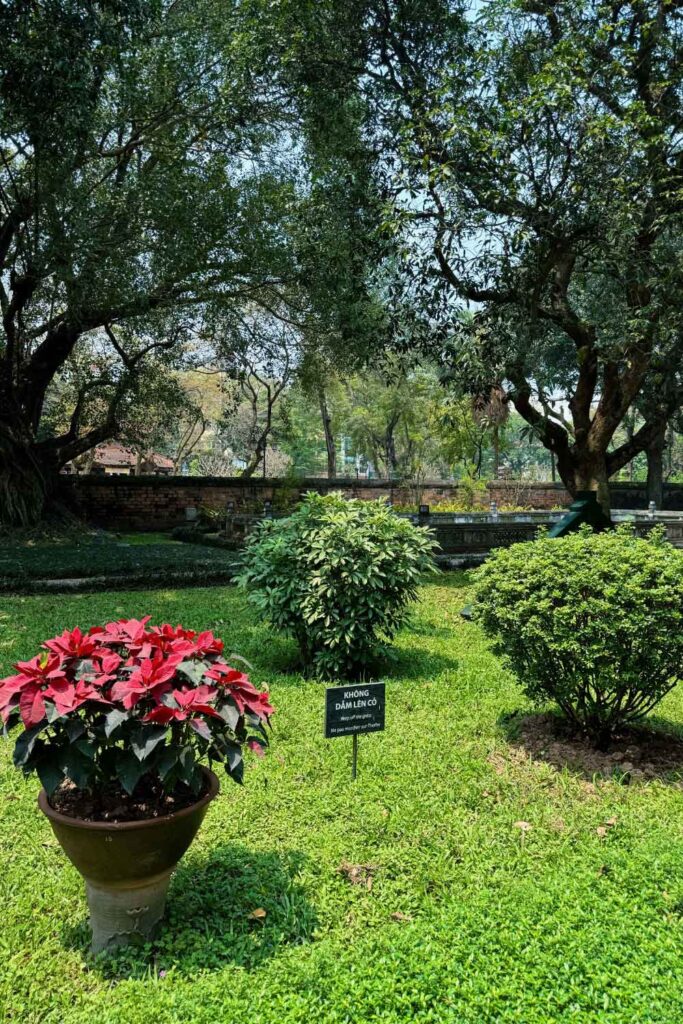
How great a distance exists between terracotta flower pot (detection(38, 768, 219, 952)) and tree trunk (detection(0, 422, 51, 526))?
1242 centimetres

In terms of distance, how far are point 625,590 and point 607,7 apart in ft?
24.2

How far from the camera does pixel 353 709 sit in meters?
3.12

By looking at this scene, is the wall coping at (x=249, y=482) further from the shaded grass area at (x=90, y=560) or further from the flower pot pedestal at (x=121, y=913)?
the flower pot pedestal at (x=121, y=913)

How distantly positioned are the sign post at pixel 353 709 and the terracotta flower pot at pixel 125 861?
0.91m

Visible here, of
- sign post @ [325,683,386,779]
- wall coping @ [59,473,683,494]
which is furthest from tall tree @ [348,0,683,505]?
wall coping @ [59,473,683,494]

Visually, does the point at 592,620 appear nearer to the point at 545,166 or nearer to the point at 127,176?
the point at 545,166

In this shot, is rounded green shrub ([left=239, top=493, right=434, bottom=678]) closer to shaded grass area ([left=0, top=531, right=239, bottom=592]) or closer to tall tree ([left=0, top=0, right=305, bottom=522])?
shaded grass area ([left=0, top=531, right=239, bottom=592])

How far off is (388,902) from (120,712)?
1.26m

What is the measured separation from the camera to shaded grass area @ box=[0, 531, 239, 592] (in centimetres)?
919

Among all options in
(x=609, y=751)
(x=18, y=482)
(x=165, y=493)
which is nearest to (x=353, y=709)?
(x=609, y=751)

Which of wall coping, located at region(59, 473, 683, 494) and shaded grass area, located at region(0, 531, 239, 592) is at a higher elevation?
wall coping, located at region(59, 473, 683, 494)

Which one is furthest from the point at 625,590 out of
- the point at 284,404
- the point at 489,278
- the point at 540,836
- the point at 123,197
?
the point at 284,404

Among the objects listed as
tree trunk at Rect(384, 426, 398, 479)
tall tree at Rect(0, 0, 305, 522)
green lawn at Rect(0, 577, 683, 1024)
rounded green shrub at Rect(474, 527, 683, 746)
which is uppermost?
tall tree at Rect(0, 0, 305, 522)

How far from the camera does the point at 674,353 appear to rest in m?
9.12
